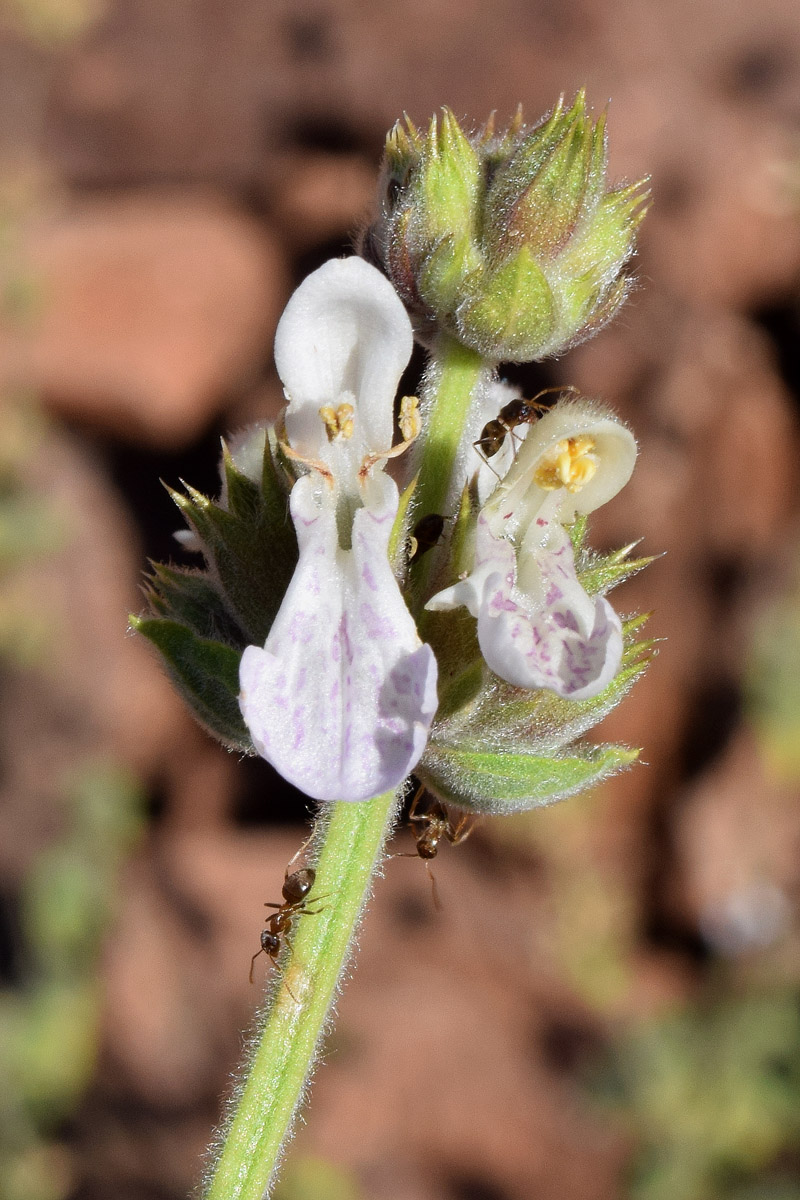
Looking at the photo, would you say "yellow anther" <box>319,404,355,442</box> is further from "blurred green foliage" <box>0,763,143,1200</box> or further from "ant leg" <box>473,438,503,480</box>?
"blurred green foliage" <box>0,763,143,1200</box>

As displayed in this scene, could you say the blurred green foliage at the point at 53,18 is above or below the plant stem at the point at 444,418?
above

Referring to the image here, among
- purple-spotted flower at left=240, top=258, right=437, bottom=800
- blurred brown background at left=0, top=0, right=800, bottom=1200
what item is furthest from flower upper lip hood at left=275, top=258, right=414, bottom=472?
blurred brown background at left=0, top=0, right=800, bottom=1200

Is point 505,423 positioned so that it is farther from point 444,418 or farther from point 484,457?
point 444,418

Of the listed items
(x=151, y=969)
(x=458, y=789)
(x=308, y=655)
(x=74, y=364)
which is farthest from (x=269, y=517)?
(x=74, y=364)

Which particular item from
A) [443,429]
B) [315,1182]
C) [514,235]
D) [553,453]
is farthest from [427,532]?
[315,1182]

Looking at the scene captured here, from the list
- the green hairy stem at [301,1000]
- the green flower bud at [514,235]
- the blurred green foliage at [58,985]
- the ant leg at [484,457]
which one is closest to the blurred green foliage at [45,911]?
the blurred green foliage at [58,985]

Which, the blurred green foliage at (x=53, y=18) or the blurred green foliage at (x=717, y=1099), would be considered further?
the blurred green foliage at (x=53, y=18)

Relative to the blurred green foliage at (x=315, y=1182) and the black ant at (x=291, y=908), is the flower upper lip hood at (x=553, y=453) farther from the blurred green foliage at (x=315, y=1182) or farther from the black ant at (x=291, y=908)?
the blurred green foliage at (x=315, y=1182)
